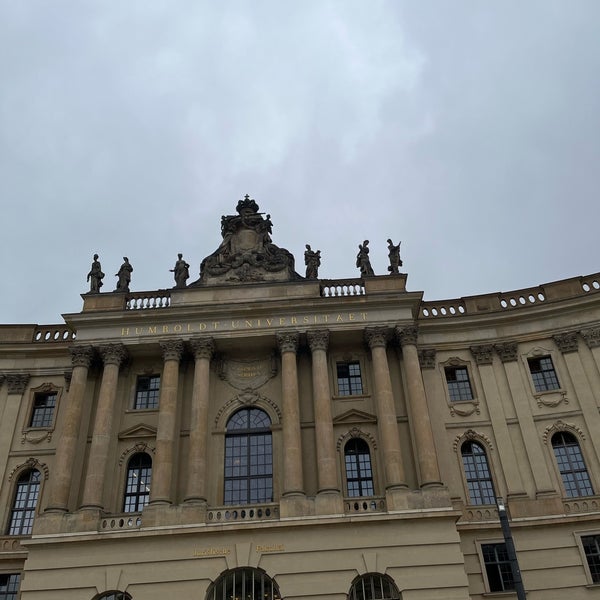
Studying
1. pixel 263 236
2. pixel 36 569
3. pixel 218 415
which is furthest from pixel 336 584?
pixel 263 236

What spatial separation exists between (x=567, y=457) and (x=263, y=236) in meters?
20.1

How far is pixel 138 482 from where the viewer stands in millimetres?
31516

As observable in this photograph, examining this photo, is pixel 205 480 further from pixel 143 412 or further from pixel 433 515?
pixel 433 515

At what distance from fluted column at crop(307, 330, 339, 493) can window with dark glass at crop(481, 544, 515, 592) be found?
7.51m

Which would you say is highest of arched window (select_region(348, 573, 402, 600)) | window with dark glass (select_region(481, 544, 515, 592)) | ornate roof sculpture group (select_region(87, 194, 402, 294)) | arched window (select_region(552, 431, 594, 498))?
ornate roof sculpture group (select_region(87, 194, 402, 294))

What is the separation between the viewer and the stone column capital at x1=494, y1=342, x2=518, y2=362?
34.6 metres

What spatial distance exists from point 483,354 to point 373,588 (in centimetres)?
1402

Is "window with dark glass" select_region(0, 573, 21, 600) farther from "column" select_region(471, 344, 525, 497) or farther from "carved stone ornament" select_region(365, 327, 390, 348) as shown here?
"column" select_region(471, 344, 525, 497)

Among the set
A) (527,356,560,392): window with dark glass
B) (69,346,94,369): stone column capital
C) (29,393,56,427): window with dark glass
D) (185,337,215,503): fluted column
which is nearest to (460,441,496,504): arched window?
(527,356,560,392): window with dark glass

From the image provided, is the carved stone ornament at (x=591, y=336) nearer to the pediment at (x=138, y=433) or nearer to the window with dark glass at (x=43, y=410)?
the pediment at (x=138, y=433)

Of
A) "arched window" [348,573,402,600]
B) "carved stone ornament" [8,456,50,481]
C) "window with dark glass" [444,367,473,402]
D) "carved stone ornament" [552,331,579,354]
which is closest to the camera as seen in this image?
"arched window" [348,573,402,600]

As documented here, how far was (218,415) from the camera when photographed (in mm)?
32781

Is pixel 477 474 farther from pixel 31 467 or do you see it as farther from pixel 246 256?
pixel 31 467

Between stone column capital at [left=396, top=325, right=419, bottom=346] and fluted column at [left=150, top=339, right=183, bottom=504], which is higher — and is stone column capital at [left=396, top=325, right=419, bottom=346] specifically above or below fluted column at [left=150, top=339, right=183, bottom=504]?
above
